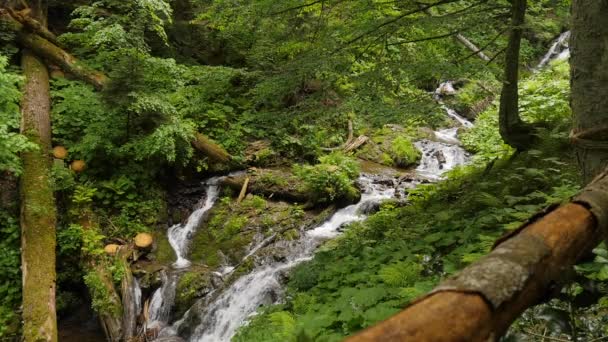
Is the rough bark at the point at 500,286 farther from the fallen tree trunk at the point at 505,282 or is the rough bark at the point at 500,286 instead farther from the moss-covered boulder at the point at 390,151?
the moss-covered boulder at the point at 390,151

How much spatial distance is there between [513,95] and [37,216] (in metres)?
7.80

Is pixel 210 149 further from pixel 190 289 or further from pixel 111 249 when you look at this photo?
pixel 190 289

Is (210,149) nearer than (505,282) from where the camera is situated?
No

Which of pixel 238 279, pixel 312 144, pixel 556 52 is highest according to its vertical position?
pixel 556 52

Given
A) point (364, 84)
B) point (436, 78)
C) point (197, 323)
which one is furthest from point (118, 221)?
point (436, 78)

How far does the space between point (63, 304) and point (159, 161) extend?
3566 millimetres

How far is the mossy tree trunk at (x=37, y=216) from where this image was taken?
227 inches

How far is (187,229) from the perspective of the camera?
8891 millimetres

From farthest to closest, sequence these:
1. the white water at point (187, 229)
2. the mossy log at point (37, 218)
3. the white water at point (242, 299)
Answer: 1. the white water at point (187, 229)
2. the white water at point (242, 299)
3. the mossy log at point (37, 218)

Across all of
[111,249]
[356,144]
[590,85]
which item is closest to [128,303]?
[111,249]

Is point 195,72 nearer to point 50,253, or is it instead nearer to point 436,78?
point 50,253

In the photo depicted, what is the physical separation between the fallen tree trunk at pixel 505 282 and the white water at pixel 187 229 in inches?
298

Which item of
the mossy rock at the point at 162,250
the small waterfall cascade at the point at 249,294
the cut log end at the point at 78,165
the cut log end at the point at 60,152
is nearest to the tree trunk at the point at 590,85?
the small waterfall cascade at the point at 249,294

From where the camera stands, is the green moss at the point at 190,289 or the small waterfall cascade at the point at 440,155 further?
the small waterfall cascade at the point at 440,155
